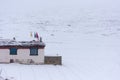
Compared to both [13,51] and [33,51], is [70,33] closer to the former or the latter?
[33,51]

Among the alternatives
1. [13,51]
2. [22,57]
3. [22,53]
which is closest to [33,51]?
[22,53]

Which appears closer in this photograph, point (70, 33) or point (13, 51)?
point (13, 51)

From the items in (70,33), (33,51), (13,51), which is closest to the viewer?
(13,51)

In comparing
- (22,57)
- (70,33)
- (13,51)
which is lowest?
(22,57)

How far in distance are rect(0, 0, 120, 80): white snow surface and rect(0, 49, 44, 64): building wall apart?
1.43 m

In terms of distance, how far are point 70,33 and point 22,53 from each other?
128ft

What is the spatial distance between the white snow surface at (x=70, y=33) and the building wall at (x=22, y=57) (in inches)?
56.4

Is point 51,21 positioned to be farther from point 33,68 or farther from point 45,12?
point 33,68

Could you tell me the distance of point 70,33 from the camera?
78625 mm

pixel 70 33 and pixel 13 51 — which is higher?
pixel 70 33

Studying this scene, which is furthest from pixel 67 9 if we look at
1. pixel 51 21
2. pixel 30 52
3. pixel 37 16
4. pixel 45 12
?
pixel 30 52

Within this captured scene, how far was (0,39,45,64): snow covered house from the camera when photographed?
40031 millimetres

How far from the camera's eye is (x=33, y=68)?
37.7 metres

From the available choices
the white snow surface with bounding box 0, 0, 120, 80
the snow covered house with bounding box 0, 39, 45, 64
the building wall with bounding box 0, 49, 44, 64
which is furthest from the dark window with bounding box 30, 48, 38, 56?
the white snow surface with bounding box 0, 0, 120, 80
